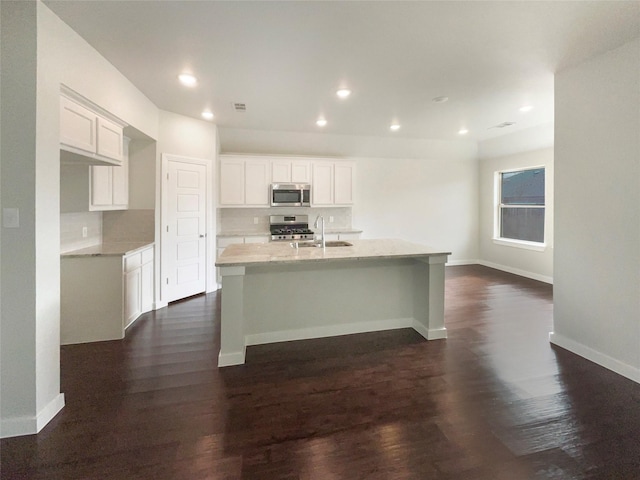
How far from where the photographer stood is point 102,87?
8.66ft

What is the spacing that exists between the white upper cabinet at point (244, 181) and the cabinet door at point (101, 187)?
1895 millimetres

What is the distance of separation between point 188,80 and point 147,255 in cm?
217

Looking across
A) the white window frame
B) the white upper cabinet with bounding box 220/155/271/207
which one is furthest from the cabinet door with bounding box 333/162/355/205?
the white window frame

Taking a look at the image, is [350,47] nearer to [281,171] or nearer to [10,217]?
[10,217]

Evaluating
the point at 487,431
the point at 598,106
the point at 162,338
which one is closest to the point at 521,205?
the point at 598,106

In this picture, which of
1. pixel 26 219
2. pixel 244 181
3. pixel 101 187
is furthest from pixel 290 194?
pixel 26 219

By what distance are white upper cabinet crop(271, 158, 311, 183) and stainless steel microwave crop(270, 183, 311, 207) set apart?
102mm

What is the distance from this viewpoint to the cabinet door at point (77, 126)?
2.25 m

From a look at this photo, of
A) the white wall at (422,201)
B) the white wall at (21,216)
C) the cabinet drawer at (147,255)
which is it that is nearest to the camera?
the white wall at (21,216)

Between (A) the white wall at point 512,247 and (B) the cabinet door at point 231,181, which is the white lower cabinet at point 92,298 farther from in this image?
(A) the white wall at point 512,247

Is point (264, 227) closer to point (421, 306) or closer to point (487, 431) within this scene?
point (421, 306)

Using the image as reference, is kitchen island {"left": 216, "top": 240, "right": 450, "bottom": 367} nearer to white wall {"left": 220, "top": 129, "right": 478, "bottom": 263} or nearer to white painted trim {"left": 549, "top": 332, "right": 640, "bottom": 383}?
white painted trim {"left": 549, "top": 332, "right": 640, "bottom": 383}

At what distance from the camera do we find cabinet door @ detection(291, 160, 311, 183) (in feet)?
18.0

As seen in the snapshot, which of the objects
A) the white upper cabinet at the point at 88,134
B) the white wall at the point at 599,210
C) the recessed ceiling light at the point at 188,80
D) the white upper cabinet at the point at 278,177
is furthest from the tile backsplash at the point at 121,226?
the white wall at the point at 599,210
